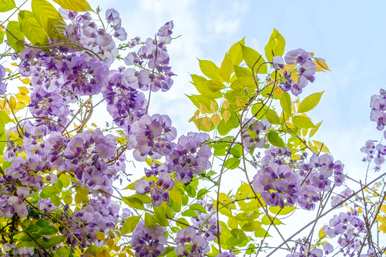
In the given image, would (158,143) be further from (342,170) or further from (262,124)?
(342,170)

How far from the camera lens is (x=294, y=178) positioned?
1653 mm

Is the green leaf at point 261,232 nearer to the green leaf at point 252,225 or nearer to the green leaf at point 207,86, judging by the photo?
the green leaf at point 252,225

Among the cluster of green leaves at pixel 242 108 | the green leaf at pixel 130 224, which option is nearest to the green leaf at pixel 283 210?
the cluster of green leaves at pixel 242 108

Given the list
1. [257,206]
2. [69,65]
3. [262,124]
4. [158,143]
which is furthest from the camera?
[257,206]

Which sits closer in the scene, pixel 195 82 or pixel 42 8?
pixel 42 8

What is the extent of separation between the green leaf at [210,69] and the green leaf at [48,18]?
1.64 ft

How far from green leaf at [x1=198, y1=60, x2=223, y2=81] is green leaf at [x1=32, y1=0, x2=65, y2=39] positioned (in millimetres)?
501

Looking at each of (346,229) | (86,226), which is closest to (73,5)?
(86,226)

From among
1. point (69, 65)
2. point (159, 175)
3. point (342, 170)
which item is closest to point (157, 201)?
point (159, 175)

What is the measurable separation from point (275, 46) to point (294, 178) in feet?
1.50

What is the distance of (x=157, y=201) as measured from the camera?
1.63 meters

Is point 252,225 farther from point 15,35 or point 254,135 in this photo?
point 15,35

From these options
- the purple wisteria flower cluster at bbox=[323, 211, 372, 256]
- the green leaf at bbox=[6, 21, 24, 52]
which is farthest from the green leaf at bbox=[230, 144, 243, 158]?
the purple wisteria flower cluster at bbox=[323, 211, 372, 256]

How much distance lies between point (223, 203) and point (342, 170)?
0.59m
